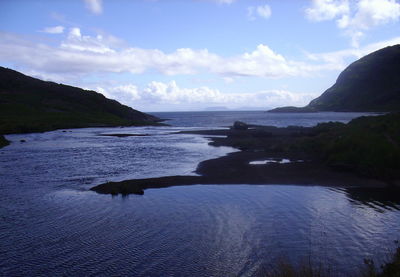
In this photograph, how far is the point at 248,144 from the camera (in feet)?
215

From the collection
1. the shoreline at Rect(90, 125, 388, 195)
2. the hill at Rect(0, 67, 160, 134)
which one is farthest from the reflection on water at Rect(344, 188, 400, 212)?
the hill at Rect(0, 67, 160, 134)

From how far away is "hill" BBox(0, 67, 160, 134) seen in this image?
116 m

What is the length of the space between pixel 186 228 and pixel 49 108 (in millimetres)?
145631

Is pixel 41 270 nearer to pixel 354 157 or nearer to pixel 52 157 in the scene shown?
pixel 354 157

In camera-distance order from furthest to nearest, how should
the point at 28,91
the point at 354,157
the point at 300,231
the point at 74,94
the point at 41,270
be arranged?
the point at 74,94 < the point at 28,91 < the point at 354,157 < the point at 300,231 < the point at 41,270

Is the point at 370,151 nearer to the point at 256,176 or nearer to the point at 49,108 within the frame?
the point at 256,176

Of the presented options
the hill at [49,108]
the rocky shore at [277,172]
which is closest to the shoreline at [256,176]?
the rocky shore at [277,172]

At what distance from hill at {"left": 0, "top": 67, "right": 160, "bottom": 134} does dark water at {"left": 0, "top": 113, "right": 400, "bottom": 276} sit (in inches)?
3233

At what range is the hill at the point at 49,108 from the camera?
116375 mm

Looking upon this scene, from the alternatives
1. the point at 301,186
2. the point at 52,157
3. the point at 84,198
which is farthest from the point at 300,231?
the point at 52,157

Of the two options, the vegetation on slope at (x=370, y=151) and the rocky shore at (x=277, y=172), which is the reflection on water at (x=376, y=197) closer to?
the rocky shore at (x=277, y=172)

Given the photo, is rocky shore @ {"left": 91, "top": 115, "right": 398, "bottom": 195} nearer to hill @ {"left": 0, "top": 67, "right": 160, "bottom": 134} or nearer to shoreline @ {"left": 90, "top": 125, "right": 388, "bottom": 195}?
shoreline @ {"left": 90, "top": 125, "right": 388, "bottom": 195}

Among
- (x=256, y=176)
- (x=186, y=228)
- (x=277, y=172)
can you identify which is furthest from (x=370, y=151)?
(x=186, y=228)

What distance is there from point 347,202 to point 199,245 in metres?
14.2
